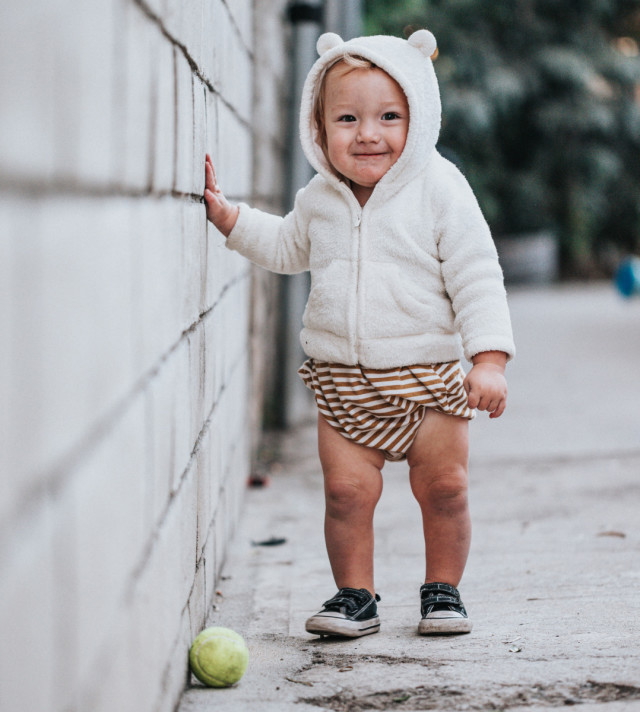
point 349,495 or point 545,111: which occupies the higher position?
point 545,111

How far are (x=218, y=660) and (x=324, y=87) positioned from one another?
1.39 m

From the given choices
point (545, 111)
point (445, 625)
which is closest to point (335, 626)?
point (445, 625)

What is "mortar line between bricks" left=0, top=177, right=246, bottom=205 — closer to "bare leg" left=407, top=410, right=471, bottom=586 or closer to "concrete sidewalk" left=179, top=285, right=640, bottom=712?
"concrete sidewalk" left=179, top=285, right=640, bottom=712

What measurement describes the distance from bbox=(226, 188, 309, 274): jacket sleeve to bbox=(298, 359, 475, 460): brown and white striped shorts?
33 cm

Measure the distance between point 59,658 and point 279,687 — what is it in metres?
1.15

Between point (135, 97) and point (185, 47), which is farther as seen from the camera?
point (185, 47)

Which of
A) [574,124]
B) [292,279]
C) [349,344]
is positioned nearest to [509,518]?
[349,344]

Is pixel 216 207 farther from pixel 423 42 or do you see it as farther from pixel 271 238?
pixel 423 42

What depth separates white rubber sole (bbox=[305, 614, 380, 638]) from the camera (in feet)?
8.18

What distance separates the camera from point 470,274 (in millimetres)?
2520

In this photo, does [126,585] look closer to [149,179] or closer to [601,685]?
[149,179]

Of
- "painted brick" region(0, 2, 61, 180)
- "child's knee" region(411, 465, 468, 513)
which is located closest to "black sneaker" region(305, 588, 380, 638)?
"child's knee" region(411, 465, 468, 513)

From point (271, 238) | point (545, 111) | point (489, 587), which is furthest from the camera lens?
point (545, 111)

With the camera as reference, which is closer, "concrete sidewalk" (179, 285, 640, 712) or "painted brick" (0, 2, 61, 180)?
"painted brick" (0, 2, 61, 180)
